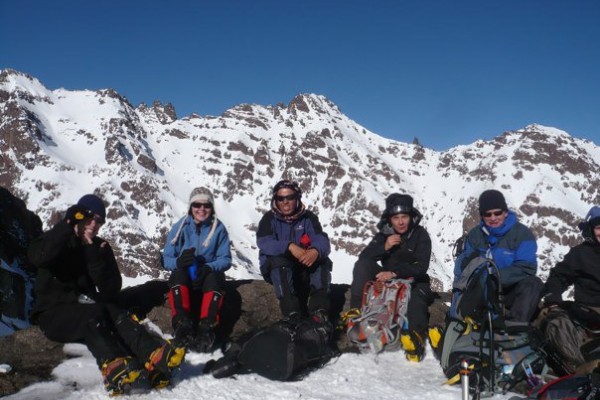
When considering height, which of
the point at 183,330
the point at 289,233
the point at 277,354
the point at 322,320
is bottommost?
the point at 277,354

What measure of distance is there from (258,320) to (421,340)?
338 centimetres

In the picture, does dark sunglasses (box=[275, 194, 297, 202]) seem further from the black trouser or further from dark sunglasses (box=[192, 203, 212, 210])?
the black trouser

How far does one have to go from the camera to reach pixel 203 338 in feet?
23.4

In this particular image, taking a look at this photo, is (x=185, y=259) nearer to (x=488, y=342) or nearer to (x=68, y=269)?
(x=68, y=269)

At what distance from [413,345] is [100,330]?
16.3ft

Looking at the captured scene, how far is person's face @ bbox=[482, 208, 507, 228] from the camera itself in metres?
8.14

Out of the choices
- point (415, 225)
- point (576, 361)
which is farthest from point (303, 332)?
point (576, 361)

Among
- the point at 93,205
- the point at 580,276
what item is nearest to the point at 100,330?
the point at 93,205

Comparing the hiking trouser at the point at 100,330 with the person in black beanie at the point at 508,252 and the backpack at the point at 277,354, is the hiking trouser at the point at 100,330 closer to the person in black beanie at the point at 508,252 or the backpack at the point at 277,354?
the backpack at the point at 277,354

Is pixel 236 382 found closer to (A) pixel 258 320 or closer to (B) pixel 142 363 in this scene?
(B) pixel 142 363

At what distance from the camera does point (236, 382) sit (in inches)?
253

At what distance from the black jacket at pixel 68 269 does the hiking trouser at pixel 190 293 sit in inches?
38.4

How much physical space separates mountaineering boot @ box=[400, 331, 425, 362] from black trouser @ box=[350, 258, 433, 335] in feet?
0.45

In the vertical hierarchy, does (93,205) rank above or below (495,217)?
below
